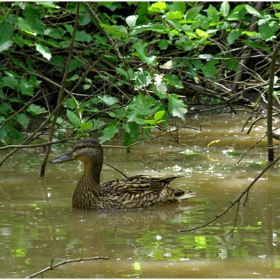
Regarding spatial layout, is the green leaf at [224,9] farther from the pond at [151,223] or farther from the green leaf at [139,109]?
the pond at [151,223]

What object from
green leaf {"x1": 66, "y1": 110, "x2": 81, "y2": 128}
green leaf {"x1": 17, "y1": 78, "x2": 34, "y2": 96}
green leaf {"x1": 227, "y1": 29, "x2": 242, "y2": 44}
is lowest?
green leaf {"x1": 66, "y1": 110, "x2": 81, "y2": 128}

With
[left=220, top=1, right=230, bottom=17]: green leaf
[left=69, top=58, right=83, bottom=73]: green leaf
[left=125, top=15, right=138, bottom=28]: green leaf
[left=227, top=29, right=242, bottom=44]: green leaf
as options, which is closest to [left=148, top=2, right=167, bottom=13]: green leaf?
[left=125, top=15, right=138, bottom=28]: green leaf

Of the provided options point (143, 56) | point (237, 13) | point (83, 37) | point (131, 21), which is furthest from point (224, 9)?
point (83, 37)

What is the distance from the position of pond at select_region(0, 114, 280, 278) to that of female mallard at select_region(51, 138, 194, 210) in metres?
0.13

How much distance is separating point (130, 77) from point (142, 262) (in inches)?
122

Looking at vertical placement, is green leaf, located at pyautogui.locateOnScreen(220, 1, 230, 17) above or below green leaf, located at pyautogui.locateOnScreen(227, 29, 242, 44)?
above

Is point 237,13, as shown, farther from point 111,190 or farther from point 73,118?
point 111,190

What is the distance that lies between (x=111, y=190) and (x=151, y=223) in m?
1.11

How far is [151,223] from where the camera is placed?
7465 mm

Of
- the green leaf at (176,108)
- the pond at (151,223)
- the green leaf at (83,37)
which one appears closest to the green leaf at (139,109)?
the green leaf at (176,108)

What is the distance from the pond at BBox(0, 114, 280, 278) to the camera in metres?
5.79

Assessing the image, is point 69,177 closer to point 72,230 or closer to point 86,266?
point 72,230

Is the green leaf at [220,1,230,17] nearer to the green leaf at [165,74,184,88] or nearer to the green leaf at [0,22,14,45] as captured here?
the green leaf at [165,74,184,88]

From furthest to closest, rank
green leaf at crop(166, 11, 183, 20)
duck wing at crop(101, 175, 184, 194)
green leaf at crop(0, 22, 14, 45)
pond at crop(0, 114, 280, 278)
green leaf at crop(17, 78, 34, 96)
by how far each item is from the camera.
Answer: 1. green leaf at crop(17, 78, 34, 96)
2. duck wing at crop(101, 175, 184, 194)
3. green leaf at crop(166, 11, 183, 20)
4. green leaf at crop(0, 22, 14, 45)
5. pond at crop(0, 114, 280, 278)
